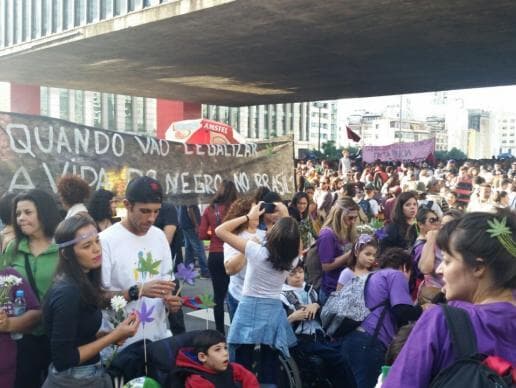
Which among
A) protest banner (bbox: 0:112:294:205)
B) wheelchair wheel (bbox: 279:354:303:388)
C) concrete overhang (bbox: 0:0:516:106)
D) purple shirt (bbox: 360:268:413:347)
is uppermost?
concrete overhang (bbox: 0:0:516:106)

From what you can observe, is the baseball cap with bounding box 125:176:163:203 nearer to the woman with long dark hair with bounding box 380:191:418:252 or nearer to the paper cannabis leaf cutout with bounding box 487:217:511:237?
the paper cannabis leaf cutout with bounding box 487:217:511:237

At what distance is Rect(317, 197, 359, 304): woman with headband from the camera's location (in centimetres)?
483

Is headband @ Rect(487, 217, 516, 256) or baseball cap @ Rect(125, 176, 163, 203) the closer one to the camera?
headband @ Rect(487, 217, 516, 256)

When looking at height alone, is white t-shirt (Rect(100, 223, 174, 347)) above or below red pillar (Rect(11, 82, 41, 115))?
below

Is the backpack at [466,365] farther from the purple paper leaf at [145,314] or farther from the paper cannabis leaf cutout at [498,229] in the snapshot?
the purple paper leaf at [145,314]

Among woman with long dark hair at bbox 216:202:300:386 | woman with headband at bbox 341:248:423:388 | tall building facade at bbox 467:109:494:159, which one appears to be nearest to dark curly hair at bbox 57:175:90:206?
woman with long dark hair at bbox 216:202:300:386

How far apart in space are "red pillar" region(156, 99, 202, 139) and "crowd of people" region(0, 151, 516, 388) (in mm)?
28116

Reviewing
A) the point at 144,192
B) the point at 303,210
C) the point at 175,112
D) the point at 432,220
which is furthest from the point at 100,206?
the point at 175,112

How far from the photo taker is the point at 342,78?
24.6m

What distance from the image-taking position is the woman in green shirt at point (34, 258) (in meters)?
2.93

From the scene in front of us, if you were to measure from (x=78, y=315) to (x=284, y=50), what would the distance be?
17.8 m

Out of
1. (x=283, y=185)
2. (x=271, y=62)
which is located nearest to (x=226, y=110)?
(x=271, y=62)

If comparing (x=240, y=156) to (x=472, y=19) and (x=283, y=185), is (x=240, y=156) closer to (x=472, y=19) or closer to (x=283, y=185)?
(x=283, y=185)

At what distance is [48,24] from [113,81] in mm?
4200
